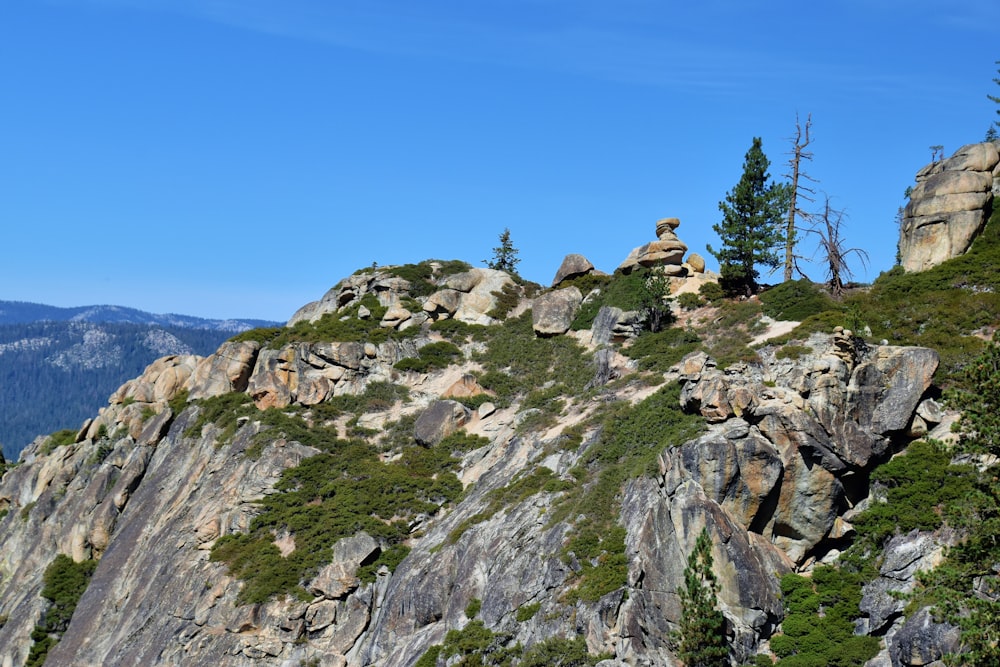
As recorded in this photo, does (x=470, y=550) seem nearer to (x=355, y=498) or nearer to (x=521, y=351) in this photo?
(x=355, y=498)

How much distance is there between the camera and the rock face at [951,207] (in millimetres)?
52031

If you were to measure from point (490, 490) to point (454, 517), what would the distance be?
252 cm

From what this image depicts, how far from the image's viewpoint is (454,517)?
49031mm

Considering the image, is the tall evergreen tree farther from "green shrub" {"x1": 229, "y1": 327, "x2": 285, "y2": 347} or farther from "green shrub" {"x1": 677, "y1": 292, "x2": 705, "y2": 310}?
"green shrub" {"x1": 229, "y1": 327, "x2": 285, "y2": 347}

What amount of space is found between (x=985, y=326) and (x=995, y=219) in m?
10.8

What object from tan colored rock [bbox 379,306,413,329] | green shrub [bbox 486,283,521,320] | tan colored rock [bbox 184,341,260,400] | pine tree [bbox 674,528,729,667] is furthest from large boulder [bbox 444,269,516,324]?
pine tree [bbox 674,528,729,667]

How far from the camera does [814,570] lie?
36.8 metres

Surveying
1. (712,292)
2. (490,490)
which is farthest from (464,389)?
(712,292)

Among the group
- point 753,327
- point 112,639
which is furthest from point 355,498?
point 753,327

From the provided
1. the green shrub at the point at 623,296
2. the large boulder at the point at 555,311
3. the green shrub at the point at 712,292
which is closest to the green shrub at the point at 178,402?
the large boulder at the point at 555,311

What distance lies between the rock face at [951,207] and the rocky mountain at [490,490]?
10.2 meters

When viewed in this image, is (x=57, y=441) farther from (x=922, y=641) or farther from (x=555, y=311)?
(x=922, y=641)

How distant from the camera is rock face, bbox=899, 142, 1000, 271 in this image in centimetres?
5203

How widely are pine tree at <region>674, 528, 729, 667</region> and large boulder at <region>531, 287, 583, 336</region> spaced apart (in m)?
33.4
